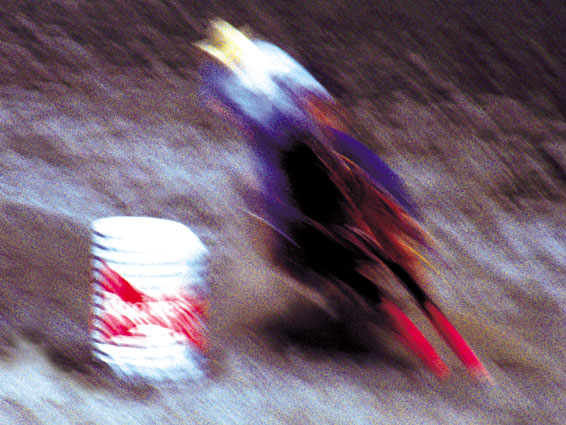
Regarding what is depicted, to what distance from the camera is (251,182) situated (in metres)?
4.47

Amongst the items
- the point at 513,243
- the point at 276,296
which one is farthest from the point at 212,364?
the point at 513,243

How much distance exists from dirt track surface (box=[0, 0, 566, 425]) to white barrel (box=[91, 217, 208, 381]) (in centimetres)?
12

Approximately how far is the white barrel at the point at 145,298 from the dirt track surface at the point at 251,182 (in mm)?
119

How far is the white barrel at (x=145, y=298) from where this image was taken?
7.54 feet

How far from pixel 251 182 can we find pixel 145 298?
223cm

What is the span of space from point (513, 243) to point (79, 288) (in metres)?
2.73

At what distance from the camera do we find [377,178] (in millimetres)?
3166

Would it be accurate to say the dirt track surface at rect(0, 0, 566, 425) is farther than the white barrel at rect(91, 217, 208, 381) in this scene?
Yes

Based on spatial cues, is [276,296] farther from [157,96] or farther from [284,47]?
[284,47]

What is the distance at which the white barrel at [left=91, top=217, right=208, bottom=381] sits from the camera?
230cm

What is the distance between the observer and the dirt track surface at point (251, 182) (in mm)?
2576

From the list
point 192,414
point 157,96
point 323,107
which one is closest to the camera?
point 192,414

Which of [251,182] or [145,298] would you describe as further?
[251,182]

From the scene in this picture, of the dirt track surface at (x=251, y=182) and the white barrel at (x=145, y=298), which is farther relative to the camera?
the dirt track surface at (x=251, y=182)
